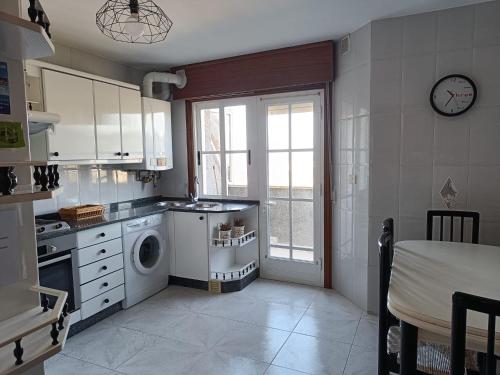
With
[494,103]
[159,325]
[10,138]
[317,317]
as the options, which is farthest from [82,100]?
[494,103]

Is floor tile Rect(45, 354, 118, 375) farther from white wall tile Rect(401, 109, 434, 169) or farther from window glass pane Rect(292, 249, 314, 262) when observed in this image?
white wall tile Rect(401, 109, 434, 169)

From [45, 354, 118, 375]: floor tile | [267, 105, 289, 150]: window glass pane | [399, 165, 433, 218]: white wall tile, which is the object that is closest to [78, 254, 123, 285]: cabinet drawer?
[45, 354, 118, 375]: floor tile

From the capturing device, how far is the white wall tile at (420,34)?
2359 mm

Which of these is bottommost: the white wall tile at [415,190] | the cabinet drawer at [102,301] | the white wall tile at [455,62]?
the cabinet drawer at [102,301]

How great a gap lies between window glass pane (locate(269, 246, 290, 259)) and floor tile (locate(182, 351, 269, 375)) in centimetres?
139

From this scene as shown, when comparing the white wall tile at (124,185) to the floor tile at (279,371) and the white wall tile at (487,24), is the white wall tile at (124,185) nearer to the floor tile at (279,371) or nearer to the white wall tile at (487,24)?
the floor tile at (279,371)

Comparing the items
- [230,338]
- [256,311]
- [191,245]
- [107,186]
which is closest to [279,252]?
[256,311]

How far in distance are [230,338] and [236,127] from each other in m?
2.05

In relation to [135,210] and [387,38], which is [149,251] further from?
[387,38]

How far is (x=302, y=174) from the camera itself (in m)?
3.28

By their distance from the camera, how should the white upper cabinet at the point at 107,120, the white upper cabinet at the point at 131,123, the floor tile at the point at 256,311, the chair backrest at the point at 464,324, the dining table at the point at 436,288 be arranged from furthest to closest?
the white upper cabinet at the point at 131,123 < the white upper cabinet at the point at 107,120 < the floor tile at the point at 256,311 < the dining table at the point at 436,288 < the chair backrest at the point at 464,324

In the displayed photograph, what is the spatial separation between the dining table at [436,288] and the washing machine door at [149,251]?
2103mm

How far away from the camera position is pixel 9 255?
933 millimetres

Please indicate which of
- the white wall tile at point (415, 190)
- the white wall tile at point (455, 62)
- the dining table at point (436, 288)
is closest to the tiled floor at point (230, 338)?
the dining table at point (436, 288)
